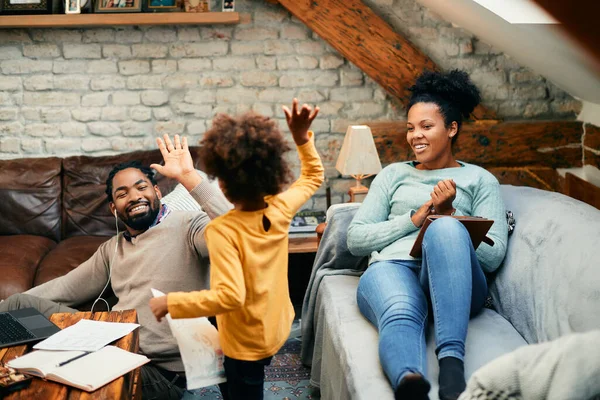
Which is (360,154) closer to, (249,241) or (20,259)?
(20,259)

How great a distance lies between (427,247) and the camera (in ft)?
6.64

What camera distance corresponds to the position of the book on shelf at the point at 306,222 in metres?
3.44

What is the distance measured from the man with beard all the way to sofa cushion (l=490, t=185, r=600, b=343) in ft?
3.59

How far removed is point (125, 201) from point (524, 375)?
1.62m

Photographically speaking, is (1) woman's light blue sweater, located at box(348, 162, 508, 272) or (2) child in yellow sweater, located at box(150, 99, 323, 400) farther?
(1) woman's light blue sweater, located at box(348, 162, 508, 272)

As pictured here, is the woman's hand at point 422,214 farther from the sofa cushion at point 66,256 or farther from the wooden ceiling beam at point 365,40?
the sofa cushion at point 66,256

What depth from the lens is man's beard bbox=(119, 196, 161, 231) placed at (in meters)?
2.34

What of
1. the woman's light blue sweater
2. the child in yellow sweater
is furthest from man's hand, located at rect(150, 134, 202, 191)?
the woman's light blue sweater

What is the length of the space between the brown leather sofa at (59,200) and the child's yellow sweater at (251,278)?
75.6 inches

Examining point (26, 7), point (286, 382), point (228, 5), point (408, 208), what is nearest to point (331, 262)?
point (408, 208)

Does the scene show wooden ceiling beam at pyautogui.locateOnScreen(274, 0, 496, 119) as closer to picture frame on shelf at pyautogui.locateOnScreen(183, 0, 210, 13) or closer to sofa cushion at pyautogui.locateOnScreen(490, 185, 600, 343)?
picture frame on shelf at pyautogui.locateOnScreen(183, 0, 210, 13)

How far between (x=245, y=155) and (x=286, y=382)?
158cm

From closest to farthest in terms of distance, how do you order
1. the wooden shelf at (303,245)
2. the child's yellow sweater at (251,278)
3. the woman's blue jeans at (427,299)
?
the child's yellow sweater at (251,278), the woman's blue jeans at (427,299), the wooden shelf at (303,245)

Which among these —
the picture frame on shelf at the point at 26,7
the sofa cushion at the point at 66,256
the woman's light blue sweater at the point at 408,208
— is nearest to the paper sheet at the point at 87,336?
the woman's light blue sweater at the point at 408,208
